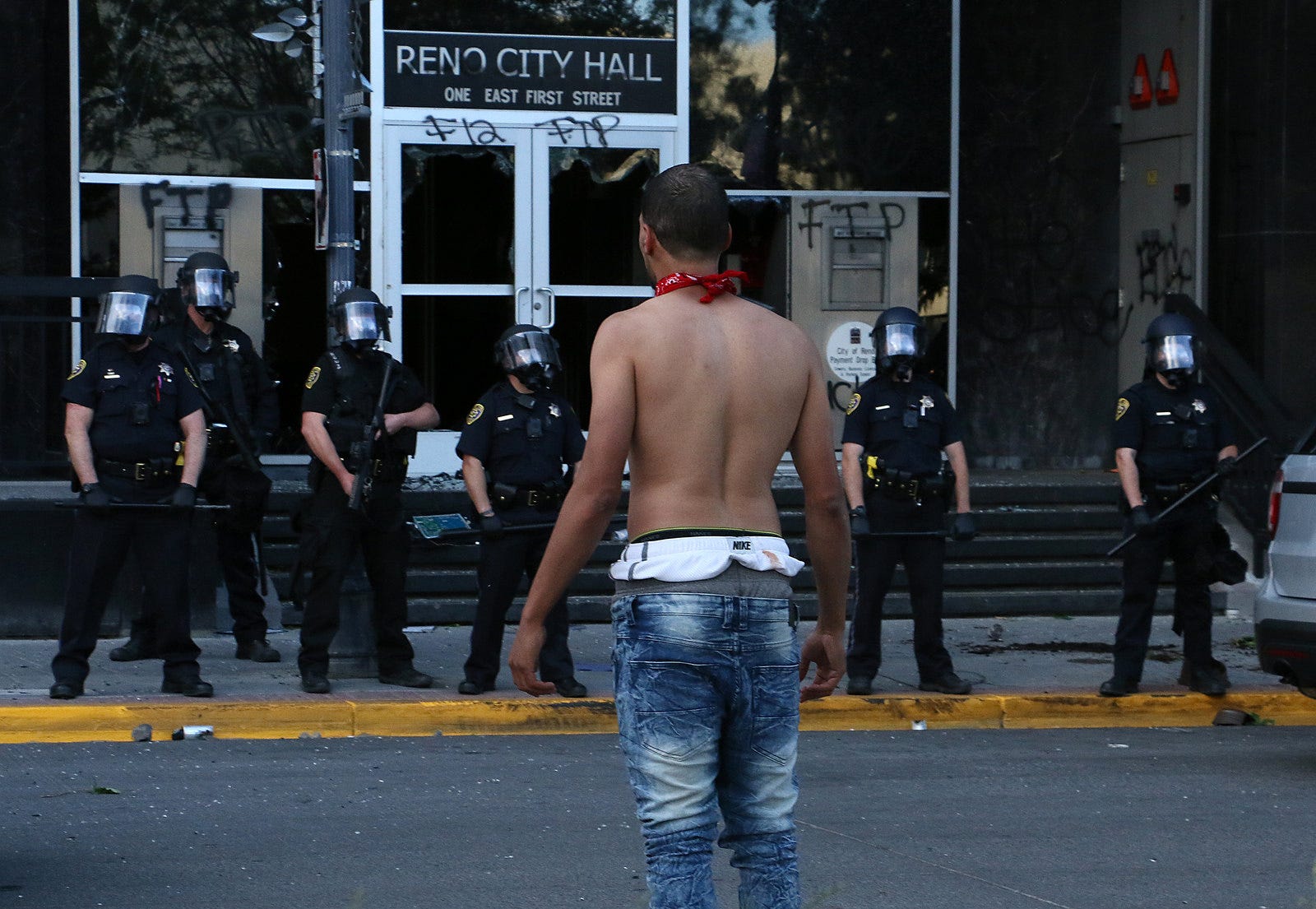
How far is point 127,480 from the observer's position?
8.64 meters

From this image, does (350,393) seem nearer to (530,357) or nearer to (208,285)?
(530,357)

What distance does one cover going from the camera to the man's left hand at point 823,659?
13.2 ft

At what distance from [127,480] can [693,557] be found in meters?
5.63

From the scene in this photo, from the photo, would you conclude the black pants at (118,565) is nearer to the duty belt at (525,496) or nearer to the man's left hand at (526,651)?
the duty belt at (525,496)

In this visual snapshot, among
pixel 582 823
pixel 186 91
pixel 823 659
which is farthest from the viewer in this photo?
pixel 186 91

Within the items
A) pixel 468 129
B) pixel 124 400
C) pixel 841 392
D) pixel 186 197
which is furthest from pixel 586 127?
pixel 124 400

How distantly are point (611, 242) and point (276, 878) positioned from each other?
8.78 metres

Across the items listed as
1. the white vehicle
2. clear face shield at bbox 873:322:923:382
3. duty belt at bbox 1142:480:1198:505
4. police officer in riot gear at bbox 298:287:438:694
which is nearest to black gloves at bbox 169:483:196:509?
police officer in riot gear at bbox 298:287:438:694

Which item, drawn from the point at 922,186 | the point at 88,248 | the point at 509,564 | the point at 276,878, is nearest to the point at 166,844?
the point at 276,878

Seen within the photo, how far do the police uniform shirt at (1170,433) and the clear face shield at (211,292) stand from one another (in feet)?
16.0

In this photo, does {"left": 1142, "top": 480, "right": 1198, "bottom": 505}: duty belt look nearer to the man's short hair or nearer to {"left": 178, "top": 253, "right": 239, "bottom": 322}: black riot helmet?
{"left": 178, "top": 253, "right": 239, "bottom": 322}: black riot helmet

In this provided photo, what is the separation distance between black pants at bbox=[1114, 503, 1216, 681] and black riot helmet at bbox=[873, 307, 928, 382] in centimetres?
138

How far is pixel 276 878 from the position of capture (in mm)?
5746

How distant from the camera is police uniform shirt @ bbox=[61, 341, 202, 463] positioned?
859 centimetres
